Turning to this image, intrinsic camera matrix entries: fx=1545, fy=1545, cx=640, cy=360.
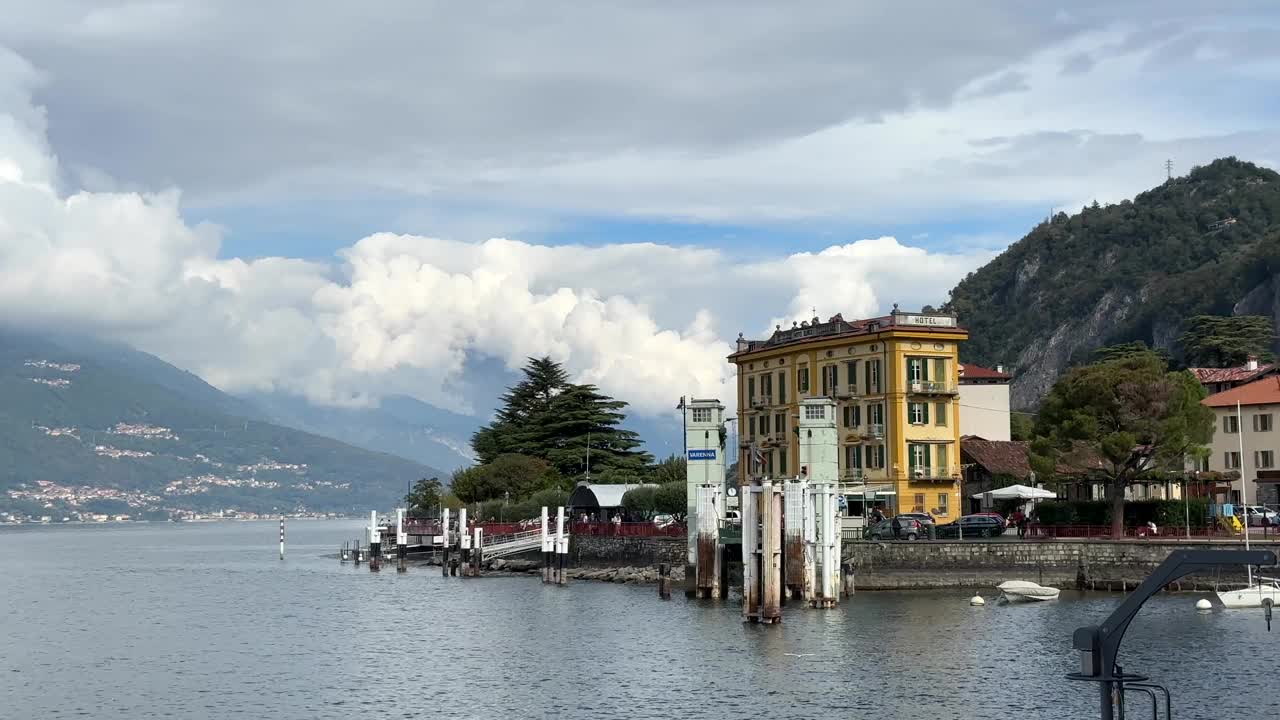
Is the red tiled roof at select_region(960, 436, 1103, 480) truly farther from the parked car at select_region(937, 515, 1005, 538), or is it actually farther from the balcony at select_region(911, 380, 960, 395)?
the parked car at select_region(937, 515, 1005, 538)

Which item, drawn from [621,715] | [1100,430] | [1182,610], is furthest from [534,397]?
[621,715]

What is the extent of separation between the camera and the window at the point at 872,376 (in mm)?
96312

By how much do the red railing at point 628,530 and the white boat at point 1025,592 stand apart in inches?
981

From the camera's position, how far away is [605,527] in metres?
99.1

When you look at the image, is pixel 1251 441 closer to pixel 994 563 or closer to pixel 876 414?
pixel 876 414

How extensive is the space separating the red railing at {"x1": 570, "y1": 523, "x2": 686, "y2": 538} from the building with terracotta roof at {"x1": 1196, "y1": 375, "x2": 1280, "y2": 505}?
37.2 metres

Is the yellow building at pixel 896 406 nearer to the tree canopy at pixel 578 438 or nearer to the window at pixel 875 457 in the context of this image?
the window at pixel 875 457

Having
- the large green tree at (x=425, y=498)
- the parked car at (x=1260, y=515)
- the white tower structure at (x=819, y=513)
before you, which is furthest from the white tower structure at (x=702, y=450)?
the large green tree at (x=425, y=498)

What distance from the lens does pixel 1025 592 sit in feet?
232

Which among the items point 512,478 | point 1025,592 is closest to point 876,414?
point 1025,592

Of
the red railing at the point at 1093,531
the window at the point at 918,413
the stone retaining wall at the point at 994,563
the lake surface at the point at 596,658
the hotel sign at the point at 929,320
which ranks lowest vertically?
the lake surface at the point at 596,658

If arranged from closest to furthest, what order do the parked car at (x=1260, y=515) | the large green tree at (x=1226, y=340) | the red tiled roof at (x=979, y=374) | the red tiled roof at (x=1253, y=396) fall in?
the parked car at (x=1260, y=515) < the red tiled roof at (x=1253, y=396) < the red tiled roof at (x=979, y=374) < the large green tree at (x=1226, y=340)

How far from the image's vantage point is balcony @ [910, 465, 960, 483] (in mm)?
94562

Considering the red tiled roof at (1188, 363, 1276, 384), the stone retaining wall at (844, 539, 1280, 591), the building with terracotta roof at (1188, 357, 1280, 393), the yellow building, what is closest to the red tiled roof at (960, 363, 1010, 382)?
the building with terracotta roof at (1188, 357, 1280, 393)
